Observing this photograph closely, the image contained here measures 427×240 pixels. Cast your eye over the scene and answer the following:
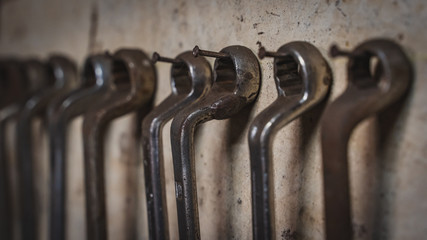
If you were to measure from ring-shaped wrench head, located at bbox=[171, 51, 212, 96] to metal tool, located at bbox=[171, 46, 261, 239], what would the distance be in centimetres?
4

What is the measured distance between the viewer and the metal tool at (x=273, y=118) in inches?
22.0

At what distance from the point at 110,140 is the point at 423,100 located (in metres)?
0.63

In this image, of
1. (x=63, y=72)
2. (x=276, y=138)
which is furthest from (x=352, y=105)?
(x=63, y=72)

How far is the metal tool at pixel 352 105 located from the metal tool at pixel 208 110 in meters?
0.15

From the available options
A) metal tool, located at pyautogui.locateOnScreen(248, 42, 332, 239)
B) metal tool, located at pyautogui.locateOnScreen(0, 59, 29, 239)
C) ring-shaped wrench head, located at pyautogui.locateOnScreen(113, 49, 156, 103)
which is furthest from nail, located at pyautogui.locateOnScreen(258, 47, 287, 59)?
metal tool, located at pyautogui.locateOnScreen(0, 59, 29, 239)

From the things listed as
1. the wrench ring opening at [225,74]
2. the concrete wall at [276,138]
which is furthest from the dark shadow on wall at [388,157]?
the wrench ring opening at [225,74]

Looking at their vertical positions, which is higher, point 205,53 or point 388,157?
point 205,53

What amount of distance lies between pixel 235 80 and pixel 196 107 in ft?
0.23

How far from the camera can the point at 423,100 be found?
0.50 metres

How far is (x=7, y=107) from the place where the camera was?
1090 millimetres

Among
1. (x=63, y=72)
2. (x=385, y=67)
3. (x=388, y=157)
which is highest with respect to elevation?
(x=63, y=72)

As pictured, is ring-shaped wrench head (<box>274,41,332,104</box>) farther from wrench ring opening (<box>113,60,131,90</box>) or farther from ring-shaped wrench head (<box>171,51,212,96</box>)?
wrench ring opening (<box>113,60,131,90</box>)

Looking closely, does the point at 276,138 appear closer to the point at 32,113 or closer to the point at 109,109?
the point at 109,109

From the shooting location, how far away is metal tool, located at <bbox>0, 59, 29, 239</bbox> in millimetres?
1084
